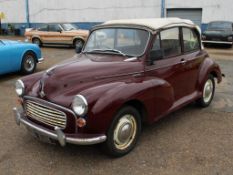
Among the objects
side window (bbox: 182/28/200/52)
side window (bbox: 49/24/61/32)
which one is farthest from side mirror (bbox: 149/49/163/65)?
side window (bbox: 49/24/61/32)

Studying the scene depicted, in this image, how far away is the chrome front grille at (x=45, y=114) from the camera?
382cm

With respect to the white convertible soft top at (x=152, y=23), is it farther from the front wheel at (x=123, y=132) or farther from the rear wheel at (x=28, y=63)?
the rear wheel at (x=28, y=63)

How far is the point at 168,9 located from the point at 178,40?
16872 mm

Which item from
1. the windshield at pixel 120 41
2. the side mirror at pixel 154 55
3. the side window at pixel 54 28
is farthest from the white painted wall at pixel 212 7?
the side mirror at pixel 154 55

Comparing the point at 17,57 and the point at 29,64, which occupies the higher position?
the point at 17,57

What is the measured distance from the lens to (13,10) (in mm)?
28375

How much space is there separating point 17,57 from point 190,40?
5.38 metres

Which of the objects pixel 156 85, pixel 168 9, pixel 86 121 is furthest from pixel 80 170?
pixel 168 9

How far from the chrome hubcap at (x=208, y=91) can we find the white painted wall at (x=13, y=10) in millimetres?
24382

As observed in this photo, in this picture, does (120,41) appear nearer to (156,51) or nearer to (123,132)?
(156,51)

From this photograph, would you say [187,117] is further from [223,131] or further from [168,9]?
[168,9]

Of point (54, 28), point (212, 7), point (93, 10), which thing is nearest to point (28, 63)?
point (54, 28)

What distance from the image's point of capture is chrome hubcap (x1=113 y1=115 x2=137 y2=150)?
4.05 meters

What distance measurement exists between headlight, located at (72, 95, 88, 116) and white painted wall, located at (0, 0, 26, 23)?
26.0 m
